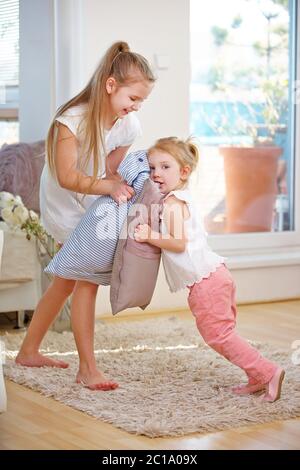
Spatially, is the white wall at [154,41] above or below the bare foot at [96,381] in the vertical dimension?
above

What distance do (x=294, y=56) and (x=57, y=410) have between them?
298 centimetres

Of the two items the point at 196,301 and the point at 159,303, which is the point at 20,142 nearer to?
the point at 159,303

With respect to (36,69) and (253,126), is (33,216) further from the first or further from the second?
(253,126)

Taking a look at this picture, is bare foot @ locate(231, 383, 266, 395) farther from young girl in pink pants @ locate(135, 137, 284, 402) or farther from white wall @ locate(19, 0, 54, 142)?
white wall @ locate(19, 0, 54, 142)

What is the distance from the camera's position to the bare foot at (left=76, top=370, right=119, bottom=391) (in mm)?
2717

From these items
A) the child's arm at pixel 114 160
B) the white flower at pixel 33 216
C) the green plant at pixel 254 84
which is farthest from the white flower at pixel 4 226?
the green plant at pixel 254 84

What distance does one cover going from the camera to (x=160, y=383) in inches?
110

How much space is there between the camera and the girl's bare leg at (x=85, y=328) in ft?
9.09

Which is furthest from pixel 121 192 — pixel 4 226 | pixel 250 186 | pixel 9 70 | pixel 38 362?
pixel 250 186

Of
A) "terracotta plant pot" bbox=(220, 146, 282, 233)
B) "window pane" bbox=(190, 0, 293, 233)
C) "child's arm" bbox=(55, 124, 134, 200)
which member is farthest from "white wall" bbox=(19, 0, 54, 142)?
"child's arm" bbox=(55, 124, 134, 200)

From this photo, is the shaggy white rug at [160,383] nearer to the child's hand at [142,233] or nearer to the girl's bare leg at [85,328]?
the girl's bare leg at [85,328]

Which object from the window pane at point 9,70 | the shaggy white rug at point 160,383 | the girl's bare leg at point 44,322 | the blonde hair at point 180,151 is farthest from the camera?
the window pane at point 9,70

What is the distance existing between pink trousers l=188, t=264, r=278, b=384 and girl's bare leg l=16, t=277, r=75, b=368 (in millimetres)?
510

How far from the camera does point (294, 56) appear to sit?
4.91m
